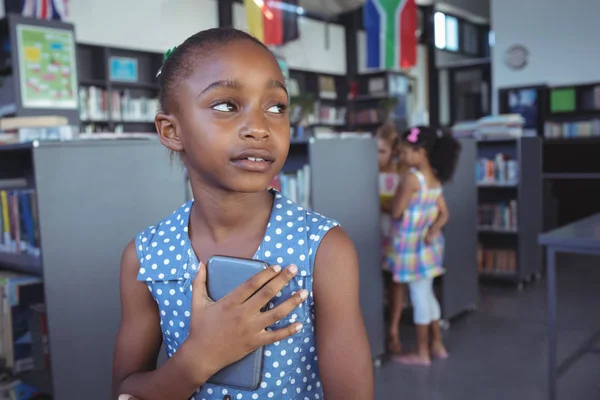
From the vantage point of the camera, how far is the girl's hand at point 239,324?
0.70m

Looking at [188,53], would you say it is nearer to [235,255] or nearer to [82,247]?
[235,255]

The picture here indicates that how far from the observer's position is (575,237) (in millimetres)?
1953

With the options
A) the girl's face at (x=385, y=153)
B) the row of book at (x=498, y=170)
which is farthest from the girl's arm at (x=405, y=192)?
the row of book at (x=498, y=170)

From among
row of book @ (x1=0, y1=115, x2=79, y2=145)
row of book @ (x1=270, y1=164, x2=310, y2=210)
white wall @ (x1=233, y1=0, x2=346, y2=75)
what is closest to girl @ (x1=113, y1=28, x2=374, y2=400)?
row of book @ (x1=0, y1=115, x2=79, y2=145)

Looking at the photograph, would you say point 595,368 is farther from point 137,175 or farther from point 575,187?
point 575,187

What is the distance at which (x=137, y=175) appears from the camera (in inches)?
74.0

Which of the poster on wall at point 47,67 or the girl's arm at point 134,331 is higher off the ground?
the poster on wall at point 47,67

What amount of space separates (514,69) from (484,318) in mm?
6377

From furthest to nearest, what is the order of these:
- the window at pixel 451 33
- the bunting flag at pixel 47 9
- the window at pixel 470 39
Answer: the window at pixel 470 39, the window at pixel 451 33, the bunting flag at pixel 47 9

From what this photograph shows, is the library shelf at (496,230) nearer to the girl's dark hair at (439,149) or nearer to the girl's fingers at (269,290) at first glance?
the girl's dark hair at (439,149)

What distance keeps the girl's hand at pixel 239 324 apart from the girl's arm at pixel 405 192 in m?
2.31

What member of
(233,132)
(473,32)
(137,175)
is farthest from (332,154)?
(473,32)

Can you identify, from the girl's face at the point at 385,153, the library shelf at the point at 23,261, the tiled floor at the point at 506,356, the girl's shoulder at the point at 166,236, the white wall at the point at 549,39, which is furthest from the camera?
the white wall at the point at 549,39

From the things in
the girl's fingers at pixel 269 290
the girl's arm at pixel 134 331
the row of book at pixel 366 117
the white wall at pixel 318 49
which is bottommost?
the girl's arm at pixel 134 331
